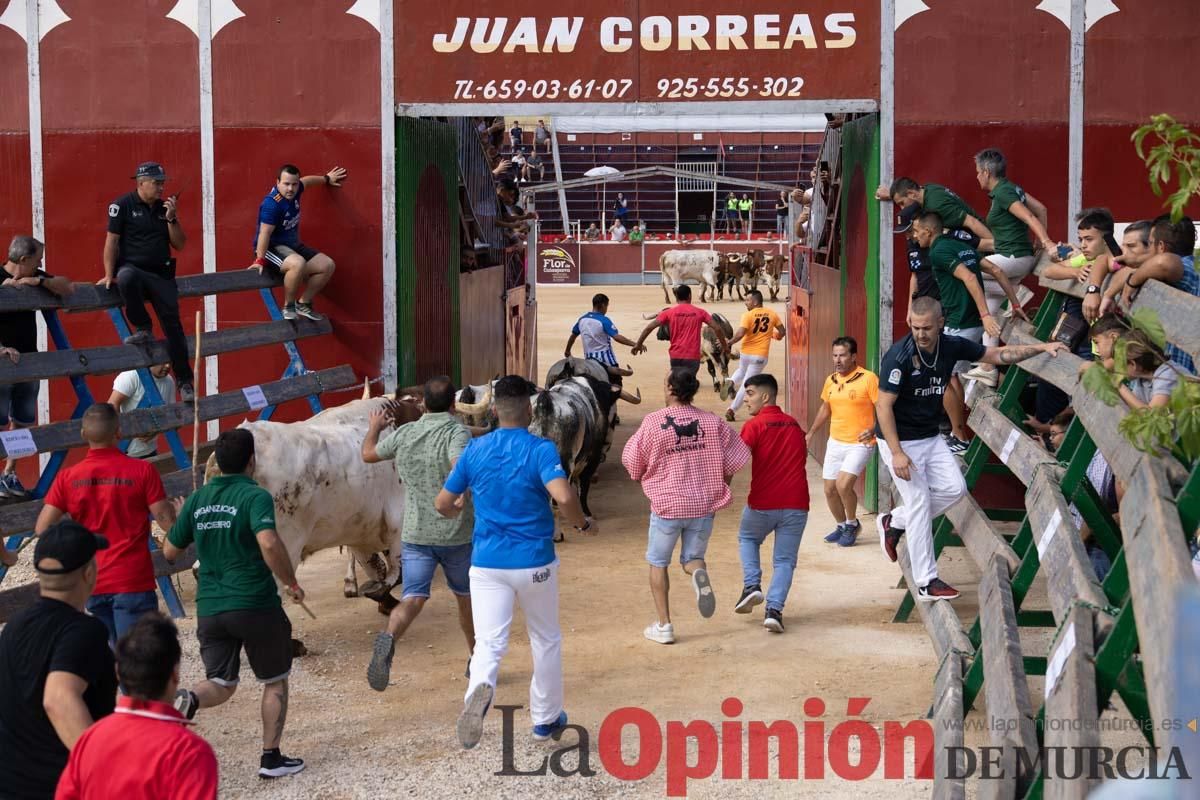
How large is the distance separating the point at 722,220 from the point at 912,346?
4582 cm

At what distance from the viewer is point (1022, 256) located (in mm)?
11852

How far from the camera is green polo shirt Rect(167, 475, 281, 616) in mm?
7219

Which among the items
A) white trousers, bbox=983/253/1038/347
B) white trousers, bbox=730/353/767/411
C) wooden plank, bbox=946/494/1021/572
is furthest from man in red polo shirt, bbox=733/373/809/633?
white trousers, bbox=730/353/767/411

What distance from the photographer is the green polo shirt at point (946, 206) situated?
1177 centimetres

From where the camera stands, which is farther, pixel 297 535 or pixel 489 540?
pixel 297 535

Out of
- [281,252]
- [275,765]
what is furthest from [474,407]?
[281,252]

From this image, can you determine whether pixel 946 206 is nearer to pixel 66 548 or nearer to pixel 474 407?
pixel 474 407

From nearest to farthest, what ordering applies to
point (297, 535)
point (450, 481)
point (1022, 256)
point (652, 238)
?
point (450, 481) < point (297, 535) < point (1022, 256) < point (652, 238)

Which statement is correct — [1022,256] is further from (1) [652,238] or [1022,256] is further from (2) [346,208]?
(1) [652,238]

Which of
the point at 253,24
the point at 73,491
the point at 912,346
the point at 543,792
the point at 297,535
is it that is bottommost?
the point at 543,792

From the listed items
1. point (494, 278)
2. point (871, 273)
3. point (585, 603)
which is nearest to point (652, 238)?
point (494, 278)

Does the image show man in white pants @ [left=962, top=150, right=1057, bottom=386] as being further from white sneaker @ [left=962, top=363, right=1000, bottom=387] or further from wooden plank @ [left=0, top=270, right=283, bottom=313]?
wooden plank @ [left=0, top=270, right=283, bottom=313]

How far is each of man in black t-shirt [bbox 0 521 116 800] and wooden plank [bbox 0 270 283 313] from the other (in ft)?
17.9

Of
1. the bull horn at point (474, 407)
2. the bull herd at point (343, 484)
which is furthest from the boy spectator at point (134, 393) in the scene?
the bull horn at point (474, 407)
